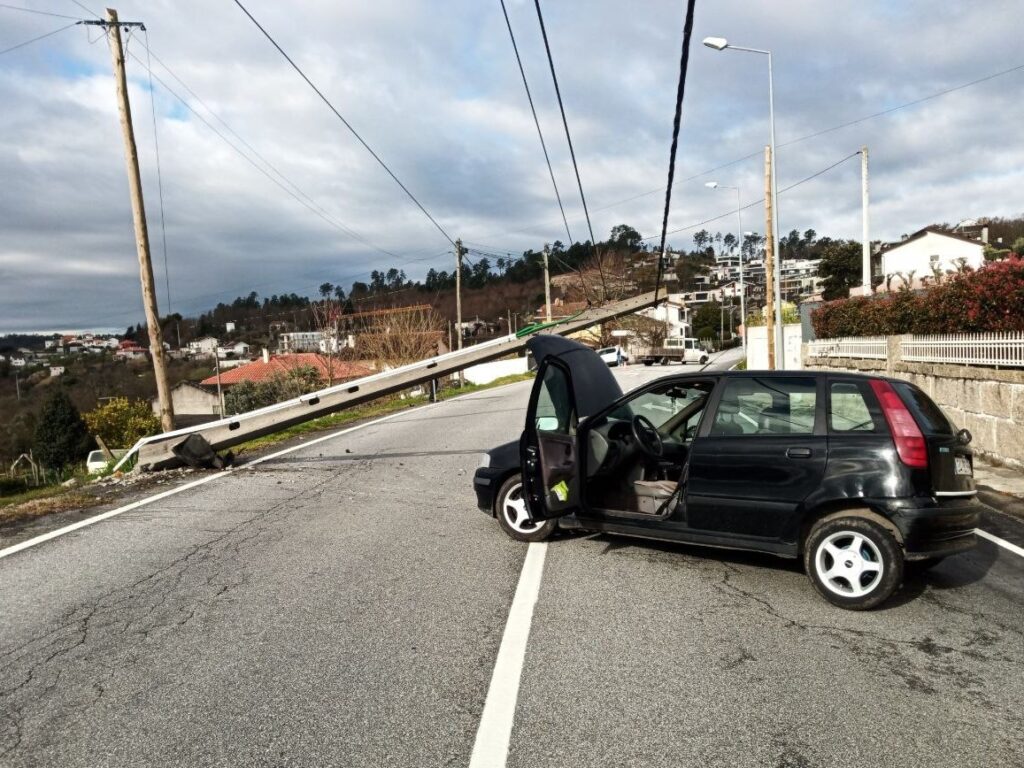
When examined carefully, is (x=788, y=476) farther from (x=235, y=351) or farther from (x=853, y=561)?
(x=235, y=351)

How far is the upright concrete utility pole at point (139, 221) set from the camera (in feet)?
48.2

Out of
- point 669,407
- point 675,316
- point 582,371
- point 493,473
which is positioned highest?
point 675,316

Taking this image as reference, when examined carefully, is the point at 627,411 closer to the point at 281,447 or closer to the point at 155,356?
the point at 281,447

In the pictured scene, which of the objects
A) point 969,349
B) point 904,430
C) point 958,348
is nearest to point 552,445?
point 904,430

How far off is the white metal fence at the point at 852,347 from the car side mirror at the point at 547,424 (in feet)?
37.6

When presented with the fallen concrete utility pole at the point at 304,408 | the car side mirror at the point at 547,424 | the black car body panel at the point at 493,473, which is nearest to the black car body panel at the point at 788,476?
the car side mirror at the point at 547,424

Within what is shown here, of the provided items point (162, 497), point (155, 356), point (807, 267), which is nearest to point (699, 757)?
point (162, 497)

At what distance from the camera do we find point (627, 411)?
20.5ft

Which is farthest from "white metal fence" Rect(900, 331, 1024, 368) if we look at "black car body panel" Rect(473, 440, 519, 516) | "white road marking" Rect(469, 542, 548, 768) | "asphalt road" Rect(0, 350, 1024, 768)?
"white road marking" Rect(469, 542, 548, 768)

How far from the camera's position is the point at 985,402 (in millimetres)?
10789

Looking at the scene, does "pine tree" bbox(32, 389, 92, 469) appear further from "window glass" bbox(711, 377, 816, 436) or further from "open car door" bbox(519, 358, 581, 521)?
"window glass" bbox(711, 377, 816, 436)

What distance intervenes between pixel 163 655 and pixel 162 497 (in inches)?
215

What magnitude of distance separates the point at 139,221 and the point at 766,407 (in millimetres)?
13724

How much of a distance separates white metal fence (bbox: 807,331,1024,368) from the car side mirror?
7.59 meters
